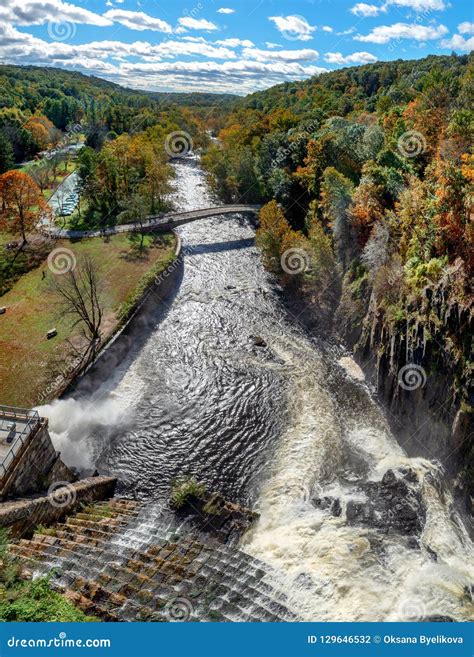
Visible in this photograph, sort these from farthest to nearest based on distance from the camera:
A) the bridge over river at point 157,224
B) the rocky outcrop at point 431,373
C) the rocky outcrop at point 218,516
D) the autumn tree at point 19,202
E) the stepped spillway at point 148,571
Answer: the bridge over river at point 157,224, the autumn tree at point 19,202, the rocky outcrop at point 431,373, the rocky outcrop at point 218,516, the stepped spillway at point 148,571

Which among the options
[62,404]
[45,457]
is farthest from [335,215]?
[45,457]

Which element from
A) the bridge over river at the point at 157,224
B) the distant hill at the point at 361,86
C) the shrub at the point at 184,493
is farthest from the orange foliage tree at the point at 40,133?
the shrub at the point at 184,493

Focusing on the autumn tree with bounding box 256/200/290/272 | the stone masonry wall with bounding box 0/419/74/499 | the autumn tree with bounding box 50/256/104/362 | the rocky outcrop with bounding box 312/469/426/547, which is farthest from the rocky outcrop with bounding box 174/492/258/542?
the autumn tree with bounding box 256/200/290/272

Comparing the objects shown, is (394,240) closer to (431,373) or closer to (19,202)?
(431,373)

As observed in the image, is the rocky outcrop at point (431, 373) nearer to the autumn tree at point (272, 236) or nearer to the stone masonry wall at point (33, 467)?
the autumn tree at point (272, 236)

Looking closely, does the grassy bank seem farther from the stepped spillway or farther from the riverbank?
the riverbank
